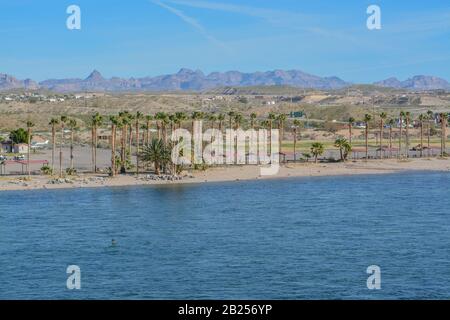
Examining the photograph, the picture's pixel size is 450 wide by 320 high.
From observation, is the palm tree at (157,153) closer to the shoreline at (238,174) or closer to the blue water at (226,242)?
the shoreline at (238,174)

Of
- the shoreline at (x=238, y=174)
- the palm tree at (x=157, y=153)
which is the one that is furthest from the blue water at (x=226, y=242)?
the palm tree at (x=157, y=153)

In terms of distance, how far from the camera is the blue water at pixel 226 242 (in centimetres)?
3841

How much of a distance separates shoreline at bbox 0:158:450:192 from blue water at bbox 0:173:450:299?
540cm

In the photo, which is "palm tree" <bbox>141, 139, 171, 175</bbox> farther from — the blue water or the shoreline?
the blue water

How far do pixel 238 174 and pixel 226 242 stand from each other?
50.3 meters

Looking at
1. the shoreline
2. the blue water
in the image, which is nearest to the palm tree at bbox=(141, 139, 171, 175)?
the shoreline

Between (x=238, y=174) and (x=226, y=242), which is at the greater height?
(x=238, y=174)

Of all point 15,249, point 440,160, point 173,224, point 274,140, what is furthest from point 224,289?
point 274,140

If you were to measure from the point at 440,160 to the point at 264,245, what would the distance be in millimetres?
77666

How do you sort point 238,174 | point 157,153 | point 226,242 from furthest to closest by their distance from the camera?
point 238,174
point 157,153
point 226,242

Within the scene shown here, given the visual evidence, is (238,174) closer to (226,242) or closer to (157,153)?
(157,153)

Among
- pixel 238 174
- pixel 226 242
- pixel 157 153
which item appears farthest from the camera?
pixel 238 174

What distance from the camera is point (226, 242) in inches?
2025

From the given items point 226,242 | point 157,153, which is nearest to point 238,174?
point 157,153
